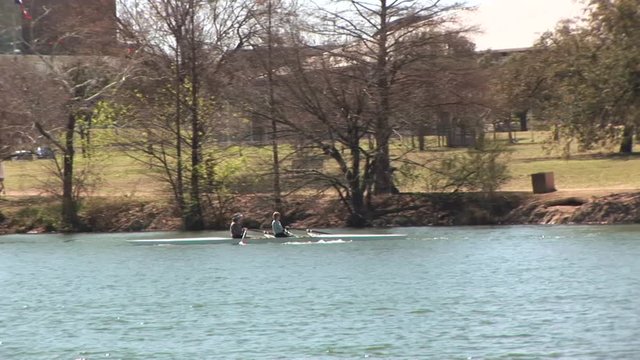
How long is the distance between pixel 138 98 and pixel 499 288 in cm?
3120

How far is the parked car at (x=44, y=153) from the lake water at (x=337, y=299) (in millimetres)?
12266

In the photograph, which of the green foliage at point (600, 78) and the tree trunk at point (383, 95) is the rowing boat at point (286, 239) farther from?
the green foliage at point (600, 78)

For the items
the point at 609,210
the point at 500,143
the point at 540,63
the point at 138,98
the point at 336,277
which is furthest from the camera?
the point at 540,63

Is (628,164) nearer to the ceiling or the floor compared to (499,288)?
nearer to the ceiling

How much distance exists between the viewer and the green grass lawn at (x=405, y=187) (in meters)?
56.0

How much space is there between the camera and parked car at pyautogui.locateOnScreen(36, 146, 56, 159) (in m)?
58.0

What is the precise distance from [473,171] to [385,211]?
4492 millimetres

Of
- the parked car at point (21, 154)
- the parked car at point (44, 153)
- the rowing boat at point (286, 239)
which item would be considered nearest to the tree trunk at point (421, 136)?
the rowing boat at point (286, 239)

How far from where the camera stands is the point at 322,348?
23.2 meters

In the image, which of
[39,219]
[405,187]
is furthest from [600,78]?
[39,219]

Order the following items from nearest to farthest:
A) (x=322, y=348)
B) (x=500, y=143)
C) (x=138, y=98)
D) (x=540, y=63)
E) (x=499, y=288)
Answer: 1. (x=322, y=348)
2. (x=499, y=288)
3. (x=500, y=143)
4. (x=138, y=98)
5. (x=540, y=63)

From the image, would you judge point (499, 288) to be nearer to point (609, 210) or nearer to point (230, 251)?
A: point (230, 251)

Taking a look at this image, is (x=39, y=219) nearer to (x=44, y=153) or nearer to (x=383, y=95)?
(x=44, y=153)

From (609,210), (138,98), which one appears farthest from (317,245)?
(138,98)
